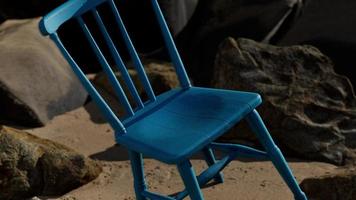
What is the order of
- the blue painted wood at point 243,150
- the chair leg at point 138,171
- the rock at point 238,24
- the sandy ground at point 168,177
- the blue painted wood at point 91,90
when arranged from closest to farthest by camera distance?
the blue painted wood at point 91,90, the chair leg at point 138,171, the blue painted wood at point 243,150, the sandy ground at point 168,177, the rock at point 238,24

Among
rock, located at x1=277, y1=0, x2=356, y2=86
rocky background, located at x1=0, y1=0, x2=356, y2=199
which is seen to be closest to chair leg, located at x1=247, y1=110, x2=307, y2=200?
rocky background, located at x1=0, y1=0, x2=356, y2=199

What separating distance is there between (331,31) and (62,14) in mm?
2101

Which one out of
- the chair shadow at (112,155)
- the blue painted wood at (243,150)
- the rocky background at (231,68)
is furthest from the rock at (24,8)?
the blue painted wood at (243,150)

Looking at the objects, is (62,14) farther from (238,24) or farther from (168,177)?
(238,24)

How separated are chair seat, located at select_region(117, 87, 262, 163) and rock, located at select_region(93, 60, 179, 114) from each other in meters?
1.44

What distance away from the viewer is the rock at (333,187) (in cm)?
284

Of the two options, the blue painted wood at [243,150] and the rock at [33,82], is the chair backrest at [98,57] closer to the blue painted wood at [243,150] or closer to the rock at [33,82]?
the blue painted wood at [243,150]

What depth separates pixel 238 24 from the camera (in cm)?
477

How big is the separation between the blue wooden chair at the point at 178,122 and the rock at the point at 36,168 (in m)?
0.62

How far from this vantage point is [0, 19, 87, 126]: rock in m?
4.20

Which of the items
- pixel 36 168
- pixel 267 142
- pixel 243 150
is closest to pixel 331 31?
pixel 243 150

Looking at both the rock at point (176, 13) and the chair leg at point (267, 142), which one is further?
the rock at point (176, 13)

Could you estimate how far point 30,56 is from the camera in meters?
4.49

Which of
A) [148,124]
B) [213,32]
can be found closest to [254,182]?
[148,124]
